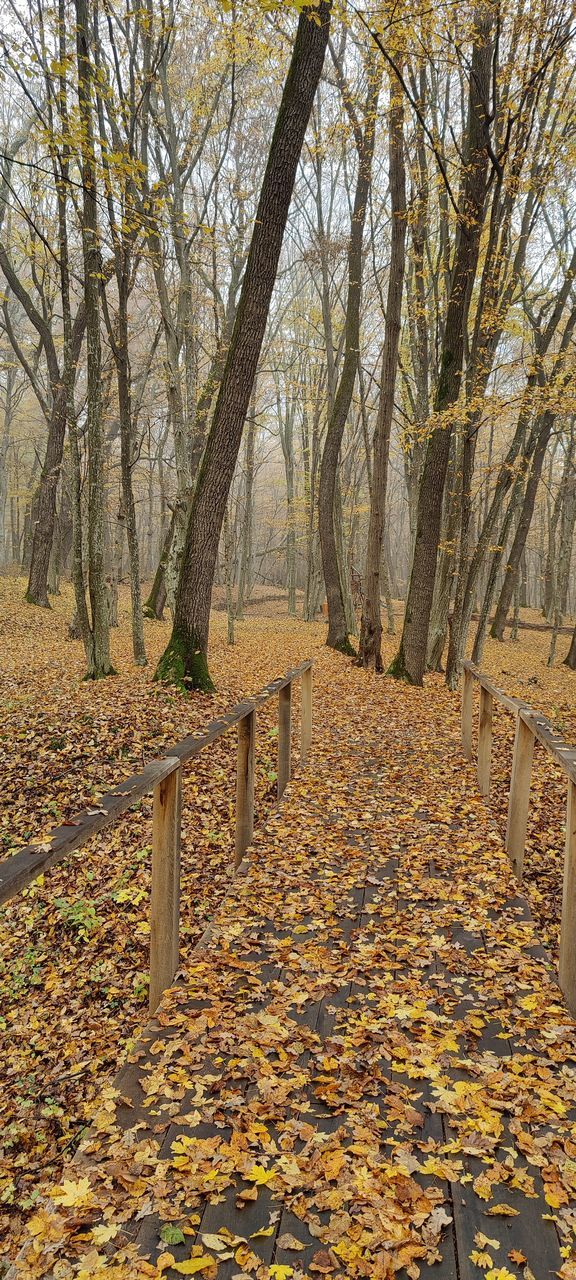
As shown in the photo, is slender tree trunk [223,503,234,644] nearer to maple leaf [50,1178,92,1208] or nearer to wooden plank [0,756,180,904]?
wooden plank [0,756,180,904]

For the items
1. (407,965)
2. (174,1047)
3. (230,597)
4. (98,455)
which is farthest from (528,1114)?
(230,597)

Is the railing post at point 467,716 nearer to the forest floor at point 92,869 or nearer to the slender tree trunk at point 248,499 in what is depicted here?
the forest floor at point 92,869

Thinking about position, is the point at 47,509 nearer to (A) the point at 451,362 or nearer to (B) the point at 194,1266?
(A) the point at 451,362

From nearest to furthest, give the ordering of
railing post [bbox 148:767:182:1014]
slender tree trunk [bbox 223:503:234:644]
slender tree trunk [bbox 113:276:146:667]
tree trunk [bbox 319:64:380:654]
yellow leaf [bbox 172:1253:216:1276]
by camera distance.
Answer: yellow leaf [bbox 172:1253:216:1276], railing post [bbox 148:767:182:1014], slender tree trunk [bbox 113:276:146:667], tree trunk [bbox 319:64:380:654], slender tree trunk [bbox 223:503:234:644]

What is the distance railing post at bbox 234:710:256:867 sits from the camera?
4.74 meters

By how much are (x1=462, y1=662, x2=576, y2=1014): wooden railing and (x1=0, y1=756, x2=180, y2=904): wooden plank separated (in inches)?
77.2

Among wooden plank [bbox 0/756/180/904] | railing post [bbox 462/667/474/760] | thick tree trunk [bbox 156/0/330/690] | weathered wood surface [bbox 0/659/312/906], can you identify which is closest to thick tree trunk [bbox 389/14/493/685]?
thick tree trunk [bbox 156/0/330/690]

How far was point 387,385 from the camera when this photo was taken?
40.9 feet

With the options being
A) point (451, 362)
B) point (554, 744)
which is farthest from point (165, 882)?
point (451, 362)

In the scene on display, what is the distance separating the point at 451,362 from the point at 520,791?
8.71 meters

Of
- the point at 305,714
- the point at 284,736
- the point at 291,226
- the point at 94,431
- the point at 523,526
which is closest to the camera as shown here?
the point at 284,736

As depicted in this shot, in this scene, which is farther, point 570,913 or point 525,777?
point 525,777

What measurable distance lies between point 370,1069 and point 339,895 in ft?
5.59

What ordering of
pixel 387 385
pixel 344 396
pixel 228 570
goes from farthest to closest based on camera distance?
pixel 228 570, pixel 344 396, pixel 387 385
